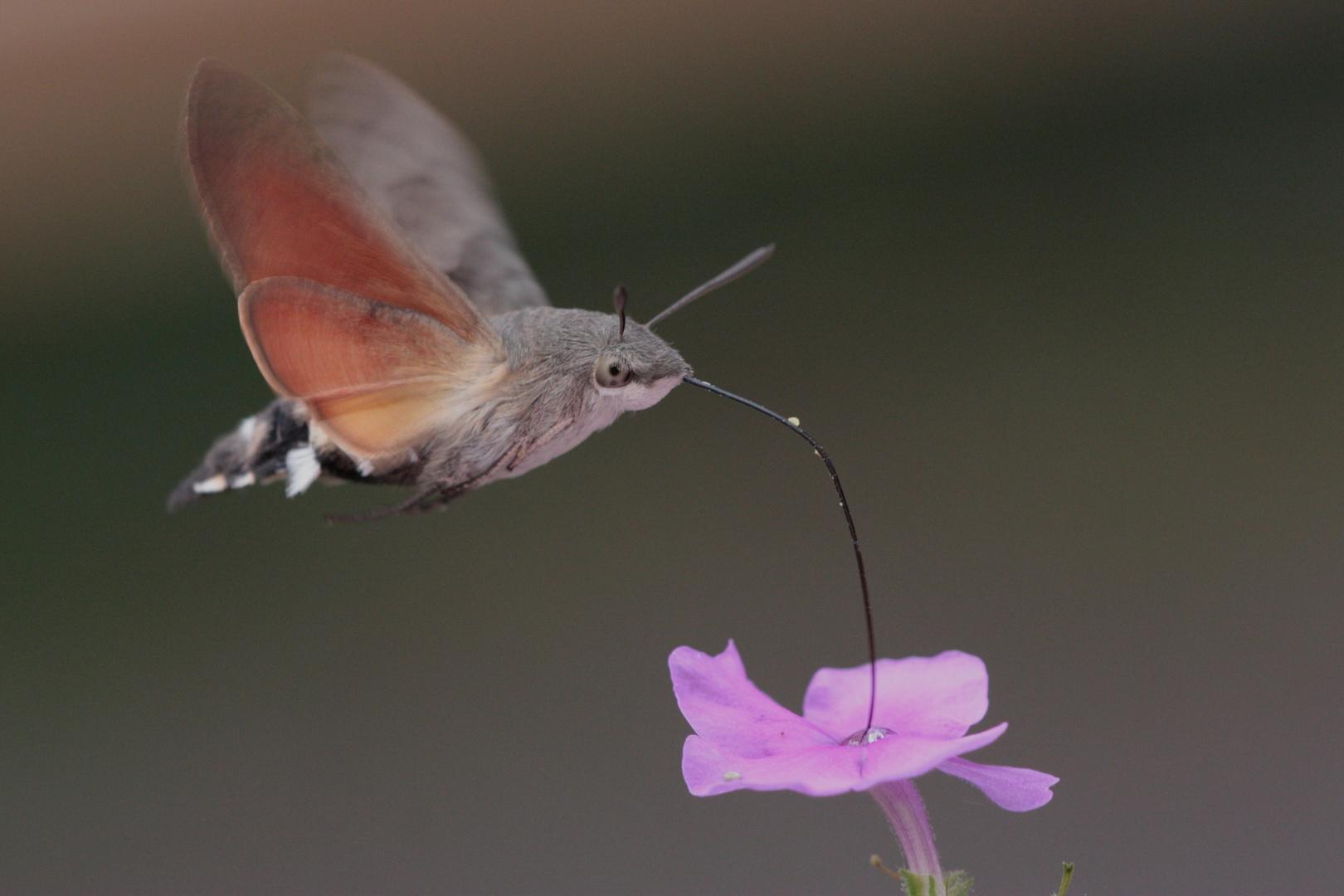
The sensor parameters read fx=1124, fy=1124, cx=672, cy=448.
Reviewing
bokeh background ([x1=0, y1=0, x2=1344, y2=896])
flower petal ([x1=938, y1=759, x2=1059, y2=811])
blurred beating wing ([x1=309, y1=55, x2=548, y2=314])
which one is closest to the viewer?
flower petal ([x1=938, y1=759, x2=1059, y2=811])

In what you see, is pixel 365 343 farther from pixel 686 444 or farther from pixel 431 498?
pixel 686 444

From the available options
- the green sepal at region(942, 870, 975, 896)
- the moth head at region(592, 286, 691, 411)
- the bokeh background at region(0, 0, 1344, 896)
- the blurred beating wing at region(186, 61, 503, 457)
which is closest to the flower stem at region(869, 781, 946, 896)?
the green sepal at region(942, 870, 975, 896)

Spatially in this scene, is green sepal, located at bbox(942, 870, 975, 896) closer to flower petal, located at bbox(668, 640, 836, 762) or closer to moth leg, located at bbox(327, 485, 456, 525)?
flower petal, located at bbox(668, 640, 836, 762)

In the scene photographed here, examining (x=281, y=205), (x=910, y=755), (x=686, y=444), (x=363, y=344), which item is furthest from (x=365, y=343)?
(x=686, y=444)

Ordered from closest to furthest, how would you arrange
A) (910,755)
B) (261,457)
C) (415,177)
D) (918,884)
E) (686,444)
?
(910,755), (918,884), (261,457), (415,177), (686,444)

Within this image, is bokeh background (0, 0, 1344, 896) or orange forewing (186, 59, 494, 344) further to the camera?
bokeh background (0, 0, 1344, 896)

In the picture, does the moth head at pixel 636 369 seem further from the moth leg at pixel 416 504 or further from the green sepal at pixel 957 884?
the green sepal at pixel 957 884

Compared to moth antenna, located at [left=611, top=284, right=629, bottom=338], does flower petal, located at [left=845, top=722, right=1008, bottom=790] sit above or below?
below
